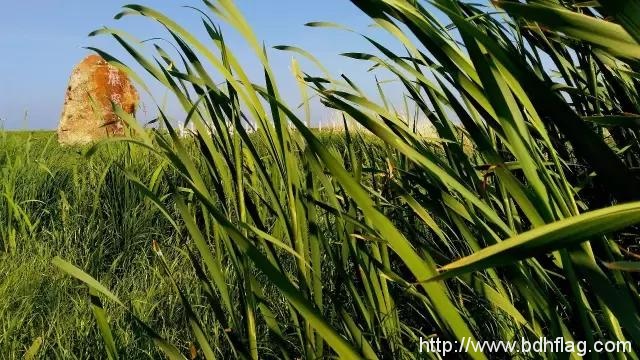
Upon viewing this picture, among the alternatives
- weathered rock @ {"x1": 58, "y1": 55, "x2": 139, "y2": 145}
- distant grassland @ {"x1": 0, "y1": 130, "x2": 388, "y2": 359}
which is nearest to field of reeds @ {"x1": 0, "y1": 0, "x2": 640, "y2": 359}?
distant grassland @ {"x1": 0, "y1": 130, "x2": 388, "y2": 359}

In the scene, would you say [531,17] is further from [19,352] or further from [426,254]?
[19,352]

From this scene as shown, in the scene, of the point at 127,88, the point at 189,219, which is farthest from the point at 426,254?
the point at 127,88

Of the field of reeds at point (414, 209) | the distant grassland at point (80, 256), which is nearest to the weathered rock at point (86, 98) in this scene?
the distant grassland at point (80, 256)

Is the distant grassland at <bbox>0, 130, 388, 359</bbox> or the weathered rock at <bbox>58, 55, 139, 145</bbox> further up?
the weathered rock at <bbox>58, 55, 139, 145</bbox>

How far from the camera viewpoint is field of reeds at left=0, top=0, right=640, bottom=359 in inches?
20.1

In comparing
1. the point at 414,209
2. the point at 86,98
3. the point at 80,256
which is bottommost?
the point at 80,256

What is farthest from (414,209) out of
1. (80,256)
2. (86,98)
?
(86,98)

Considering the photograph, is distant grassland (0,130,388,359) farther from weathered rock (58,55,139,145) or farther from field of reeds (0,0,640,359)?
weathered rock (58,55,139,145)

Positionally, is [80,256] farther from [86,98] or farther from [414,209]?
[86,98]

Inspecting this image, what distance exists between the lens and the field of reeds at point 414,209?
51 cm

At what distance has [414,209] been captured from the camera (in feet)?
3.12

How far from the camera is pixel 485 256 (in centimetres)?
40

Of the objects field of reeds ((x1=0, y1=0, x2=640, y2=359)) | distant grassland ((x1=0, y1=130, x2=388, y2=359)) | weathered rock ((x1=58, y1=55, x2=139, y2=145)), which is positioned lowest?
distant grassland ((x1=0, y1=130, x2=388, y2=359))

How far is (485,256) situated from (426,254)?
0.54 metres
